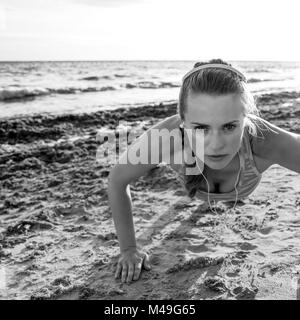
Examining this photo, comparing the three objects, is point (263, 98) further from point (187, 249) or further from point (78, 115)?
point (187, 249)

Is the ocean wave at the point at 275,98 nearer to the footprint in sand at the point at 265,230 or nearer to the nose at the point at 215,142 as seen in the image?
the footprint in sand at the point at 265,230

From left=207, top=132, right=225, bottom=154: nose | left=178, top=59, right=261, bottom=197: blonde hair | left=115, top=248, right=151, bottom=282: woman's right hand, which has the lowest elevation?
left=115, top=248, right=151, bottom=282: woman's right hand

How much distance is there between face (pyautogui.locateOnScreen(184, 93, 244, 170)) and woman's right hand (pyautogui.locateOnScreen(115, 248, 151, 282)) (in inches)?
37.7

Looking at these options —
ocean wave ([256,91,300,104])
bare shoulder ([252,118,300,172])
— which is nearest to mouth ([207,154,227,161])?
bare shoulder ([252,118,300,172])

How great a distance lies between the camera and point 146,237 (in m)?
3.21

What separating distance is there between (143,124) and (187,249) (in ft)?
15.7

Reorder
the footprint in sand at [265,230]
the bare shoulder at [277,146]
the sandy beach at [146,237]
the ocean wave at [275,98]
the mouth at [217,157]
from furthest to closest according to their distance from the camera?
the ocean wave at [275,98]
the footprint in sand at [265,230]
the bare shoulder at [277,146]
the sandy beach at [146,237]
the mouth at [217,157]

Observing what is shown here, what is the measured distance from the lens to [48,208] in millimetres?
3838

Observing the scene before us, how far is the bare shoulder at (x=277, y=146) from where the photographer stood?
8.59ft

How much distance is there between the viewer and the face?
7.12 ft

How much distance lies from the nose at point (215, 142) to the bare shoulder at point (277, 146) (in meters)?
0.44

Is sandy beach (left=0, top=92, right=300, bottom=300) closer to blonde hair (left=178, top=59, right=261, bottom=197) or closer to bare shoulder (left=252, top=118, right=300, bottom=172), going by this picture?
bare shoulder (left=252, top=118, right=300, bottom=172)

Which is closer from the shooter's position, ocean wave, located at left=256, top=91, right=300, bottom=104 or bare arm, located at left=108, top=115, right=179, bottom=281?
bare arm, located at left=108, top=115, right=179, bottom=281

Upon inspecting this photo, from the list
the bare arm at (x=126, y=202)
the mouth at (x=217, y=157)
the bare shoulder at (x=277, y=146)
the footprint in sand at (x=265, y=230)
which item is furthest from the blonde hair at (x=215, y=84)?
the footprint in sand at (x=265, y=230)
